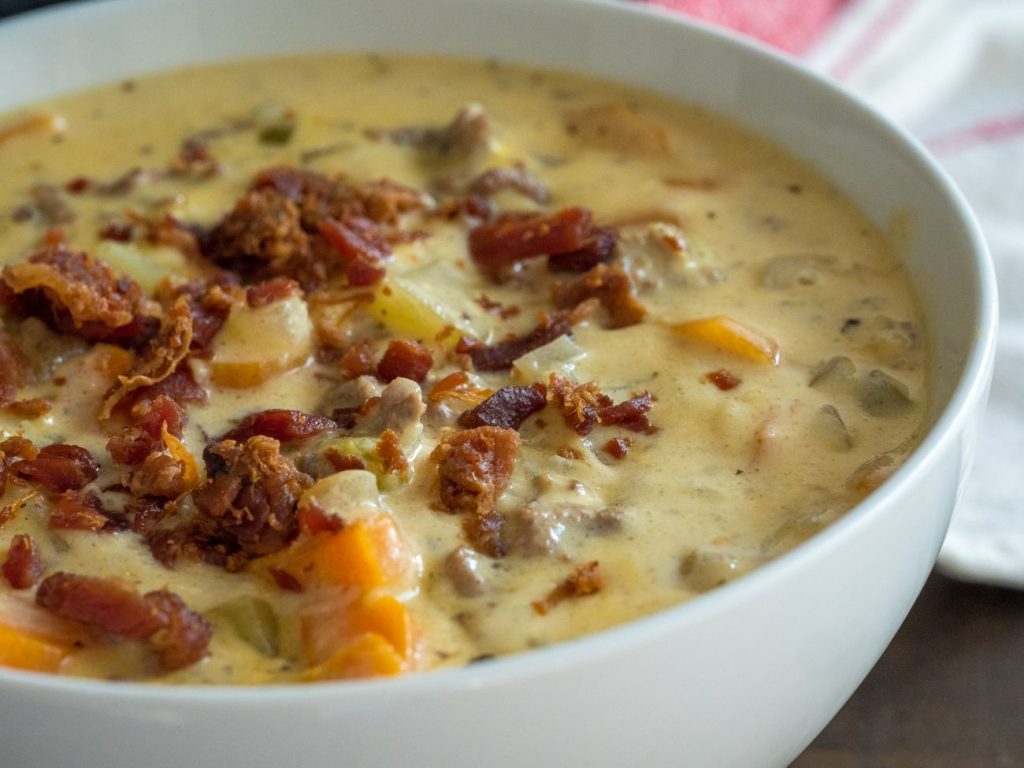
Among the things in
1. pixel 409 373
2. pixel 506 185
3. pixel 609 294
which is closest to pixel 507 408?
pixel 409 373

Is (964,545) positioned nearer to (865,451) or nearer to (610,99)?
(865,451)

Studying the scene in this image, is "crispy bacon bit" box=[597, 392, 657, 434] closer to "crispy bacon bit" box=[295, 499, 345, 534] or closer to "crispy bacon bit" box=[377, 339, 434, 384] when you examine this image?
"crispy bacon bit" box=[377, 339, 434, 384]

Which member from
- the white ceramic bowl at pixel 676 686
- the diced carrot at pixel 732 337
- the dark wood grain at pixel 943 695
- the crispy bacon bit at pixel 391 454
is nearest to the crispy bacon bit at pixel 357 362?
the crispy bacon bit at pixel 391 454

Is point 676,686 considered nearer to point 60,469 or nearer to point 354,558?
point 354,558

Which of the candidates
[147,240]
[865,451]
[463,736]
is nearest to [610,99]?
[147,240]

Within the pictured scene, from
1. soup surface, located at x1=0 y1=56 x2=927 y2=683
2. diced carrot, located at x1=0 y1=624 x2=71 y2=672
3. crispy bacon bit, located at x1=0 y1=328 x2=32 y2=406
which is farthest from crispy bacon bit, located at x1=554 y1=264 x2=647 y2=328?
diced carrot, located at x1=0 y1=624 x2=71 y2=672

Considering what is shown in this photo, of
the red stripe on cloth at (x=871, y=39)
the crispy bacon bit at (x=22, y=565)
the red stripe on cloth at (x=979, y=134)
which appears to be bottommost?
the red stripe on cloth at (x=979, y=134)

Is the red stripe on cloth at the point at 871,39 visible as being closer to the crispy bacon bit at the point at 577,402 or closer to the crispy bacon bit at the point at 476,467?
the crispy bacon bit at the point at 577,402
